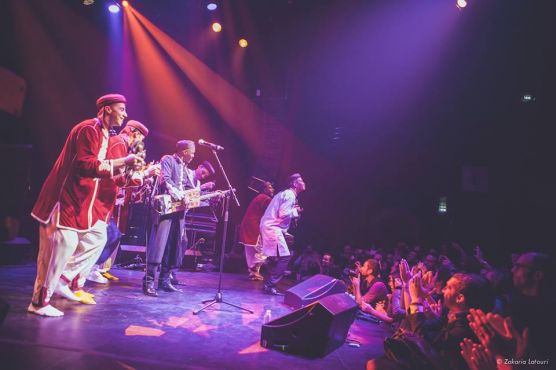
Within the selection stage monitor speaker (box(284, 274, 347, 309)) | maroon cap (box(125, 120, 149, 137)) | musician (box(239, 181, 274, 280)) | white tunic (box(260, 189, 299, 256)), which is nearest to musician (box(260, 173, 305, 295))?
white tunic (box(260, 189, 299, 256))

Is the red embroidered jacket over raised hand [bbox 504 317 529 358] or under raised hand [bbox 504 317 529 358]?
over

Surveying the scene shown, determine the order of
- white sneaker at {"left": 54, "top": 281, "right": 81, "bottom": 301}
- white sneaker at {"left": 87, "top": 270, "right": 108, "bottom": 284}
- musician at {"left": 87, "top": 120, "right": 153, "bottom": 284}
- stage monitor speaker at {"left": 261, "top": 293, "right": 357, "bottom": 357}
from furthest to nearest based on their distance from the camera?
white sneaker at {"left": 87, "top": 270, "right": 108, "bottom": 284}
musician at {"left": 87, "top": 120, "right": 153, "bottom": 284}
white sneaker at {"left": 54, "top": 281, "right": 81, "bottom": 301}
stage monitor speaker at {"left": 261, "top": 293, "right": 357, "bottom": 357}

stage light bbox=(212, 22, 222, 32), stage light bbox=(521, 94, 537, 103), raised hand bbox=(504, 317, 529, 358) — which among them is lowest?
raised hand bbox=(504, 317, 529, 358)

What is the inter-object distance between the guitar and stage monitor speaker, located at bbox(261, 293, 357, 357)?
240cm

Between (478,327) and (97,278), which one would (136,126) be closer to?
(97,278)

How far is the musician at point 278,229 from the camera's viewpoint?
21.8 feet

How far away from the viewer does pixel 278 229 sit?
275 inches

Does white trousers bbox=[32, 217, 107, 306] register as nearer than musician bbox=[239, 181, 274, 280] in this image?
Yes

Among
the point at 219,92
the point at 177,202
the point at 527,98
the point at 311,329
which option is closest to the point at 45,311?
the point at 177,202

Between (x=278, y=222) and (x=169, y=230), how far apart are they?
2.36 m

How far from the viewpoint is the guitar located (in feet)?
16.5

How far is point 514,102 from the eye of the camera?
15062mm

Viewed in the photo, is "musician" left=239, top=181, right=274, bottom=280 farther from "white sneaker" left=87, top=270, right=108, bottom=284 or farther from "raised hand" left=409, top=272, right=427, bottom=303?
"raised hand" left=409, top=272, right=427, bottom=303

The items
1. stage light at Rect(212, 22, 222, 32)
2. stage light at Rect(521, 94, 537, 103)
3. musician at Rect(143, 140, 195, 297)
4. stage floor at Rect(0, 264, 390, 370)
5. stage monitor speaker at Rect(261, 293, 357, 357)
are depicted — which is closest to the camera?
stage floor at Rect(0, 264, 390, 370)
